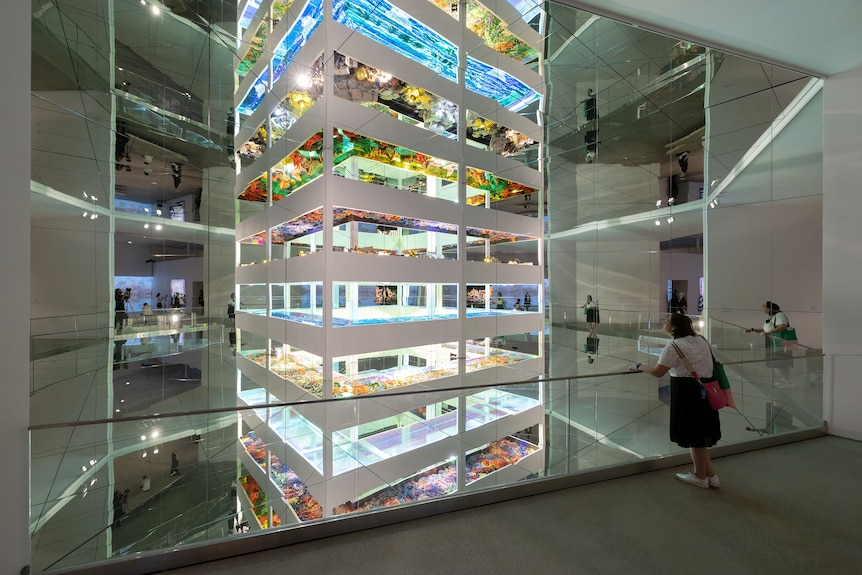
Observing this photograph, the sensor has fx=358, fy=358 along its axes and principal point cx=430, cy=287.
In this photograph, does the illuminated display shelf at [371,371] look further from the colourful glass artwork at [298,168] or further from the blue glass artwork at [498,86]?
the blue glass artwork at [498,86]

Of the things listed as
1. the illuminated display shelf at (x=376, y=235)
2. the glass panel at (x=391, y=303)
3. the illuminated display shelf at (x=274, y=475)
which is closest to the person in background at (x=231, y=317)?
the illuminated display shelf at (x=376, y=235)

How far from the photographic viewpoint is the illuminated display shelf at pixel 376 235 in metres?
6.32

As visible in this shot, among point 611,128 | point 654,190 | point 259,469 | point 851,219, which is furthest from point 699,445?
point 611,128

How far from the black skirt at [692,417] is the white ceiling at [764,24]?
11.3ft

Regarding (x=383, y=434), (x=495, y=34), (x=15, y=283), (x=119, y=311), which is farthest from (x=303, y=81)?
(x=15, y=283)

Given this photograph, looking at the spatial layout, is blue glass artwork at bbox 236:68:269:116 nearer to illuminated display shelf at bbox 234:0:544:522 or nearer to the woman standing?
illuminated display shelf at bbox 234:0:544:522

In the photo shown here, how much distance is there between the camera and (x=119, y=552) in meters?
2.04

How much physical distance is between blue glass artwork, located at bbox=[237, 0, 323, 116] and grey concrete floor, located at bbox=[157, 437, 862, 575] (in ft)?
29.8

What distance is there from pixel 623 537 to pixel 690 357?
4.65 feet

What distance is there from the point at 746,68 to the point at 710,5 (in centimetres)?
513

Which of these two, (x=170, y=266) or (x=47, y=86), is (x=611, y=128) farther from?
(x=47, y=86)

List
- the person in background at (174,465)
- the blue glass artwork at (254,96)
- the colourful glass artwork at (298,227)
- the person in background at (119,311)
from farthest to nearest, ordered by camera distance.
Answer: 1. the colourful glass artwork at (298,227)
2. the blue glass artwork at (254,96)
3. the person in background at (174,465)
4. the person in background at (119,311)

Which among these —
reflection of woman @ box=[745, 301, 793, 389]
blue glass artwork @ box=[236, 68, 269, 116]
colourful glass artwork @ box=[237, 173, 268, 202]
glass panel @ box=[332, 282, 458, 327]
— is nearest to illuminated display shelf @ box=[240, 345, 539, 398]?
glass panel @ box=[332, 282, 458, 327]

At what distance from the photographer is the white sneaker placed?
276 centimetres
